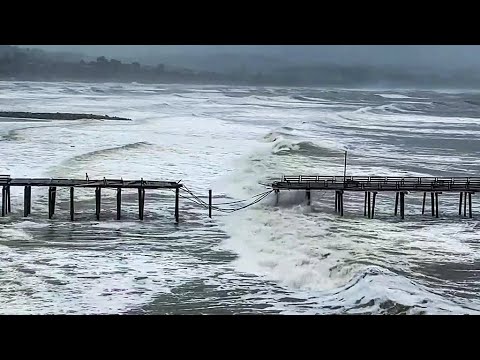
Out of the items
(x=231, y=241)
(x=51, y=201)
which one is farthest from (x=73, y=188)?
(x=231, y=241)

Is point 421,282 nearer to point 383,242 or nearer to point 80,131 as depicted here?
point 383,242

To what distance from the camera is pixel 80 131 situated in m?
52.3

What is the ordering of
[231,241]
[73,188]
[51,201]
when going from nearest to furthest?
1. [231,241]
2. [51,201]
3. [73,188]

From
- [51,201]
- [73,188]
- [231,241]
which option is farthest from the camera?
[73,188]

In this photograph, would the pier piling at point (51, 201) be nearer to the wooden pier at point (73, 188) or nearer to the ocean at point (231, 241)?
the wooden pier at point (73, 188)

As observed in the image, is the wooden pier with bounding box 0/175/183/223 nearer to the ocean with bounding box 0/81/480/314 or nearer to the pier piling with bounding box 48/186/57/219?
the pier piling with bounding box 48/186/57/219

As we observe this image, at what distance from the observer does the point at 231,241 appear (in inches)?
842

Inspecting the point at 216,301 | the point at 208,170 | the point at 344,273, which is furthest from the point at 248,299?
the point at 208,170

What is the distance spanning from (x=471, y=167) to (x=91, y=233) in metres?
24.0

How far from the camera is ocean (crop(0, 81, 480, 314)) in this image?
1547 cm

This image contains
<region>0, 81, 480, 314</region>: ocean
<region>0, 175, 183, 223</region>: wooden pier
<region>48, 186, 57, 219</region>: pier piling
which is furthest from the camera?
<region>0, 175, 183, 223</region>: wooden pier

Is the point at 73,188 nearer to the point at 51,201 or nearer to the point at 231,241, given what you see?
the point at 51,201

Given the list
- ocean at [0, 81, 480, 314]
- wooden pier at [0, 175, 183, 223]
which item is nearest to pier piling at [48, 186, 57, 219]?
wooden pier at [0, 175, 183, 223]
